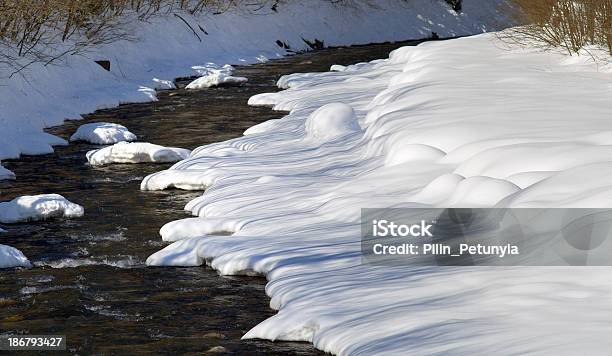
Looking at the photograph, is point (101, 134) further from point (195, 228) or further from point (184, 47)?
point (184, 47)

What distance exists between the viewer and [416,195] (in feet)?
26.8

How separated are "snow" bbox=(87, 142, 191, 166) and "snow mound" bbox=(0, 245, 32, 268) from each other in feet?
13.6

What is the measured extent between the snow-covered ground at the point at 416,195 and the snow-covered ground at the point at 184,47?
3292 millimetres

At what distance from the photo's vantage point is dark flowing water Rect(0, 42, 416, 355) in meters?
6.46

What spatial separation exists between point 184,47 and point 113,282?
599 inches

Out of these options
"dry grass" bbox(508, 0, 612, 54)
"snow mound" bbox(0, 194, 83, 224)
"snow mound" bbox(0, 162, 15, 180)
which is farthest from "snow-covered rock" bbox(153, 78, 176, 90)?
"snow mound" bbox(0, 194, 83, 224)

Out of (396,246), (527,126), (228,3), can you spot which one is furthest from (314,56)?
(396,246)

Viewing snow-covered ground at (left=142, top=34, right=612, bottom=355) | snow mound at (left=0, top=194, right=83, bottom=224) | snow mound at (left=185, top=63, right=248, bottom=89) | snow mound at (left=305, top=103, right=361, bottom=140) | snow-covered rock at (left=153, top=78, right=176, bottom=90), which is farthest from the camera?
snow-covered rock at (left=153, top=78, right=176, bottom=90)

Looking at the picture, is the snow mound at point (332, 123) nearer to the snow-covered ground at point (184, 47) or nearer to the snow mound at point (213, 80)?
the snow-covered ground at point (184, 47)

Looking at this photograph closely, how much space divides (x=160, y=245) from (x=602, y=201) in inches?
150

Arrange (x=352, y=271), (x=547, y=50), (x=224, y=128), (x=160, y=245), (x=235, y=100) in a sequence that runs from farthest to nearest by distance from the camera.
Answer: (x=235, y=100) < (x=547, y=50) < (x=224, y=128) < (x=160, y=245) < (x=352, y=271)

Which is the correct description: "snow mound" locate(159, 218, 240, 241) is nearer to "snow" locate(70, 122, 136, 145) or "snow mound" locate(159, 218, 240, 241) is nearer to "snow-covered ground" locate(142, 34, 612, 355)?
"snow-covered ground" locate(142, 34, 612, 355)

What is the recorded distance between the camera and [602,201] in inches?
240

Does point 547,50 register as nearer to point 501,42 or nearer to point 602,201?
point 501,42
